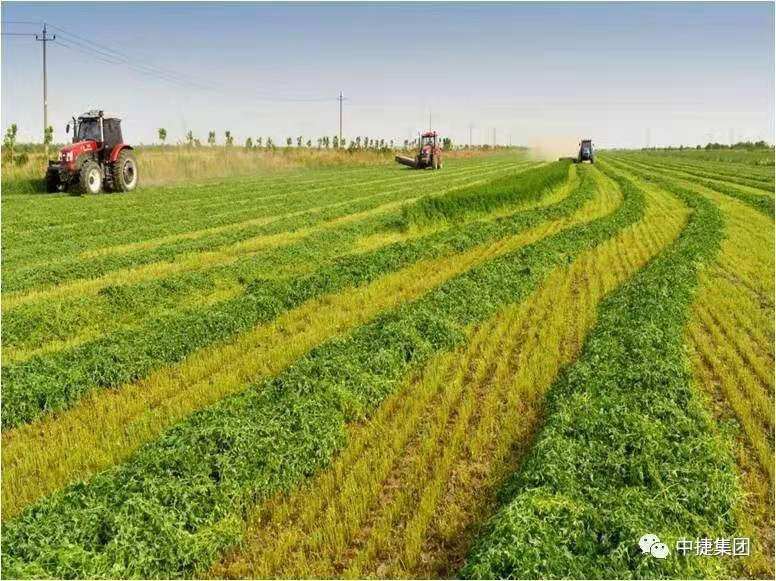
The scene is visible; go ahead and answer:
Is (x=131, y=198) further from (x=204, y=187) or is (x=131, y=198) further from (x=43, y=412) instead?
(x=43, y=412)

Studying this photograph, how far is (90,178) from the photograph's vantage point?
24.4m

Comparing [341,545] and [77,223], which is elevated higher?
[77,223]

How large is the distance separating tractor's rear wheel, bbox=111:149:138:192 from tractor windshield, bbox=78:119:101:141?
1.44 metres

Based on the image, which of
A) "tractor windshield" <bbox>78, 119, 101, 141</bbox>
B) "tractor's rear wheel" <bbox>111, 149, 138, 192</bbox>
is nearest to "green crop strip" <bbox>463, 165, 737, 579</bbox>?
"tractor windshield" <bbox>78, 119, 101, 141</bbox>

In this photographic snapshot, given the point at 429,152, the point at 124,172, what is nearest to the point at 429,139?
the point at 429,152

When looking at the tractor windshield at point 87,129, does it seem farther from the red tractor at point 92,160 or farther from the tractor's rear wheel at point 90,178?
the tractor's rear wheel at point 90,178

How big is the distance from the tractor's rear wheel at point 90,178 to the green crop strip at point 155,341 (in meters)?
15.5

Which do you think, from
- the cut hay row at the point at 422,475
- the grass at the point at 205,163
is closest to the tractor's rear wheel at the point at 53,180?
the grass at the point at 205,163

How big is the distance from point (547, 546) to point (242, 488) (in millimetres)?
2291

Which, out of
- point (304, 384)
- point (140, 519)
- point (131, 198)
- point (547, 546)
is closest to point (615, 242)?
point (304, 384)

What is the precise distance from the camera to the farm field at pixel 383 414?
413cm

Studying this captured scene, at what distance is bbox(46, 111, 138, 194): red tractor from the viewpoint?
23547mm

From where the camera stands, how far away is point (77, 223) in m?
17.9

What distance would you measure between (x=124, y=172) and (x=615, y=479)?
85.3ft
